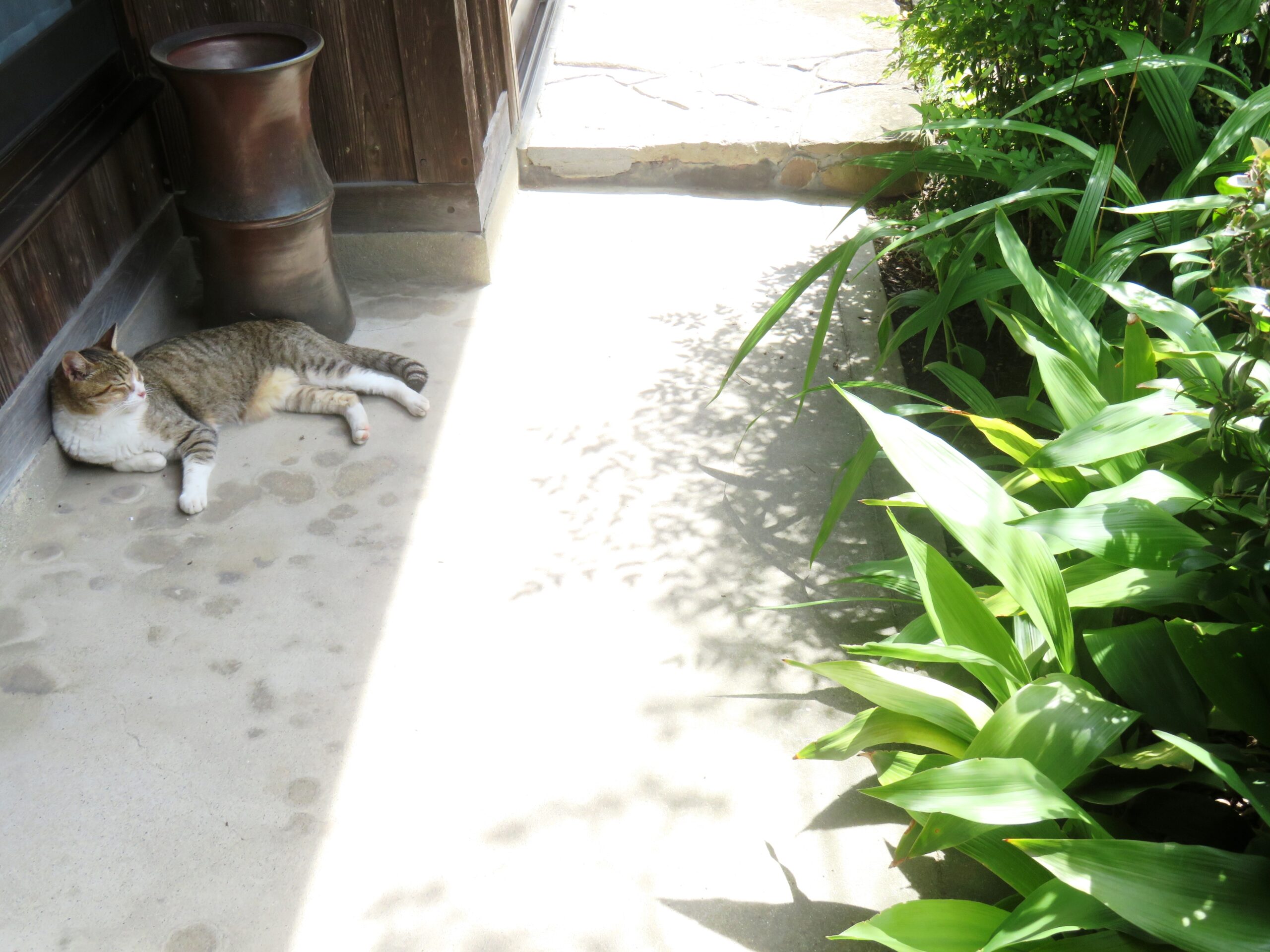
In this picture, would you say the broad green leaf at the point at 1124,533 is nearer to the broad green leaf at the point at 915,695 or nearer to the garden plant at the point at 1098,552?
the garden plant at the point at 1098,552

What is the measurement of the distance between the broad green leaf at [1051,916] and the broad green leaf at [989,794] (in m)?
0.12

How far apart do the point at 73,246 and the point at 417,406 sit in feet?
4.18

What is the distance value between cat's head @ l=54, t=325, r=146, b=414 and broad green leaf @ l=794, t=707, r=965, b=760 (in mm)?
2324

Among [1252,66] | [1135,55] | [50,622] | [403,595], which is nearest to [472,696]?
[403,595]

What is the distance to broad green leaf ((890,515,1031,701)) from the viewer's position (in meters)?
1.99

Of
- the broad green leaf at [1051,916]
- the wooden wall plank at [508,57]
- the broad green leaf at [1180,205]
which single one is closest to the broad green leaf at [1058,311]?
the broad green leaf at [1180,205]

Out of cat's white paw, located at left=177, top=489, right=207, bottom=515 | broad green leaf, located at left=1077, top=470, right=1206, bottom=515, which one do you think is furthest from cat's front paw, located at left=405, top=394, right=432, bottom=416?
broad green leaf, located at left=1077, top=470, right=1206, bottom=515

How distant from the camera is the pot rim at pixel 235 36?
3.29 metres

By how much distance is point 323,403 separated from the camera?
11.6 feet

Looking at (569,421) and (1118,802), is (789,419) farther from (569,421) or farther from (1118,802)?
(1118,802)

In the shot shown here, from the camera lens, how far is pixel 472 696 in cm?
256

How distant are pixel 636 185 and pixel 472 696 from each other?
3.30m

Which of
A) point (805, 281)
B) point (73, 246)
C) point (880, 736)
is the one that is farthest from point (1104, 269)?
point (73, 246)

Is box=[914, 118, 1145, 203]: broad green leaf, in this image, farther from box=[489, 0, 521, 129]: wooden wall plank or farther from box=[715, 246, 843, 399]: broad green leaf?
box=[489, 0, 521, 129]: wooden wall plank
